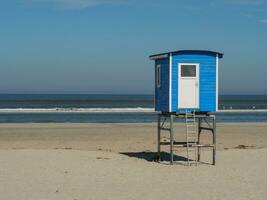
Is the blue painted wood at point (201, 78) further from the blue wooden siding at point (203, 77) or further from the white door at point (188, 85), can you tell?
the white door at point (188, 85)

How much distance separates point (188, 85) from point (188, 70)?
1.63 ft

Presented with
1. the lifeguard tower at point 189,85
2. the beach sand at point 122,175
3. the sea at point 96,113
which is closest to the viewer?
the beach sand at point 122,175

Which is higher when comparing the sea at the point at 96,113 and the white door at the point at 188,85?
the white door at the point at 188,85

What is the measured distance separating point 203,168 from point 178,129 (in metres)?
19.4

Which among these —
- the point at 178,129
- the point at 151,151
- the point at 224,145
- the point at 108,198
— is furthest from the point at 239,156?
the point at 178,129

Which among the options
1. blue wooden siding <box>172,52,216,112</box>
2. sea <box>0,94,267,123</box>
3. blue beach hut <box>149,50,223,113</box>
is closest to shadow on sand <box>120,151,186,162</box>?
blue beach hut <box>149,50,223,113</box>

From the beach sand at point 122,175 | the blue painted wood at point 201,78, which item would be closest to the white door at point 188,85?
the blue painted wood at point 201,78

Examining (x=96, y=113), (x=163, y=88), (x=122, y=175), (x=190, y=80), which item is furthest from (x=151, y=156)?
→ (x=96, y=113)

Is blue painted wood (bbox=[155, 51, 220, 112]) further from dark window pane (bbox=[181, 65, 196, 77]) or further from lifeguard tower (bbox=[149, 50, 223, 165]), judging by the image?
dark window pane (bbox=[181, 65, 196, 77])

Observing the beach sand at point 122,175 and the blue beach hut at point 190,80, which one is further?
the blue beach hut at point 190,80

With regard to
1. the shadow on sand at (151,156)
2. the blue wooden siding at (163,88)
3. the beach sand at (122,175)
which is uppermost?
the blue wooden siding at (163,88)

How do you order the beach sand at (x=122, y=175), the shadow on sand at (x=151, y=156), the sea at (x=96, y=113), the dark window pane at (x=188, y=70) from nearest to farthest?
the beach sand at (x=122, y=175), the dark window pane at (x=188, y=70), the shadow on sand at (x=151, y=156), the sea at (x=96, y=113)

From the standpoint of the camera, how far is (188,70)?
1866 cm

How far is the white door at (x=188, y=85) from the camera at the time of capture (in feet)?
60.8
